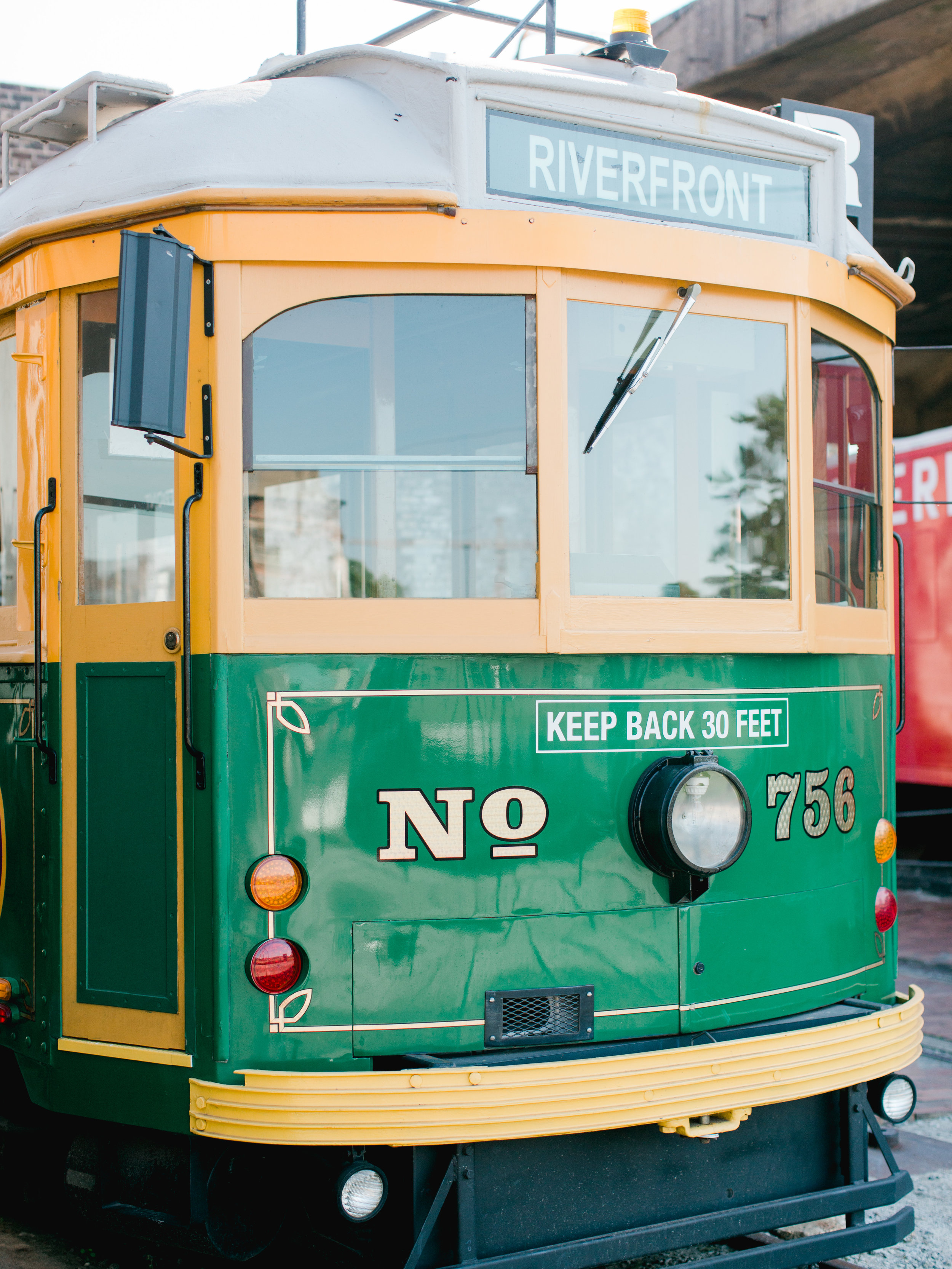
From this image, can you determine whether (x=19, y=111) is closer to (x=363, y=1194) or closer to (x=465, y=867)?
(x=465, y=867)

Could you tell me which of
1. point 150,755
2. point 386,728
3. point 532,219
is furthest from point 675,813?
point 532,219

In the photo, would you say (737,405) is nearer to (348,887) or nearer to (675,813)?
(675,813)

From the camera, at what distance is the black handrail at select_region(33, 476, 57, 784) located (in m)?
3.18

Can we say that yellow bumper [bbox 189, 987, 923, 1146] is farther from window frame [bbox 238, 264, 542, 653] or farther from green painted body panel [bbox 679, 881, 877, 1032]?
window frame [bbox 238, 264, 542, 653]

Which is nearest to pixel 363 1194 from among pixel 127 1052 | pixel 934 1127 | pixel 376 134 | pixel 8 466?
pixel 127 1052

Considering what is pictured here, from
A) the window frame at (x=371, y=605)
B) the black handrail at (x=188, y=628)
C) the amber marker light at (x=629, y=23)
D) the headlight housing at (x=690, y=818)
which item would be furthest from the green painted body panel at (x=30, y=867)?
the amber marker light at (x=629, y=23)

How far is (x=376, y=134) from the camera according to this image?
302 centimetres

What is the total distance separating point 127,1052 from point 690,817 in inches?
57.6

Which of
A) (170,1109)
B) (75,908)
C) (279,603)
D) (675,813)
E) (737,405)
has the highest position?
(737,405)

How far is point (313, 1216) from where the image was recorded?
2949mm

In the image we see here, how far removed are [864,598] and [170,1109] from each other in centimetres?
239

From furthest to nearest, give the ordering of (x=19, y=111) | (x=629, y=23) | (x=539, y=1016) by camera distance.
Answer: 1. (x=19, y=111)
2. (x=629, y=23)
3. (x=539, y=1016)

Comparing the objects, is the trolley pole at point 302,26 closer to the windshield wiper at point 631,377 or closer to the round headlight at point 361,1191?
the windshield wiper at point 631,377

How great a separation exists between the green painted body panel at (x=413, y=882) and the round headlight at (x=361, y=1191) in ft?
0.74
